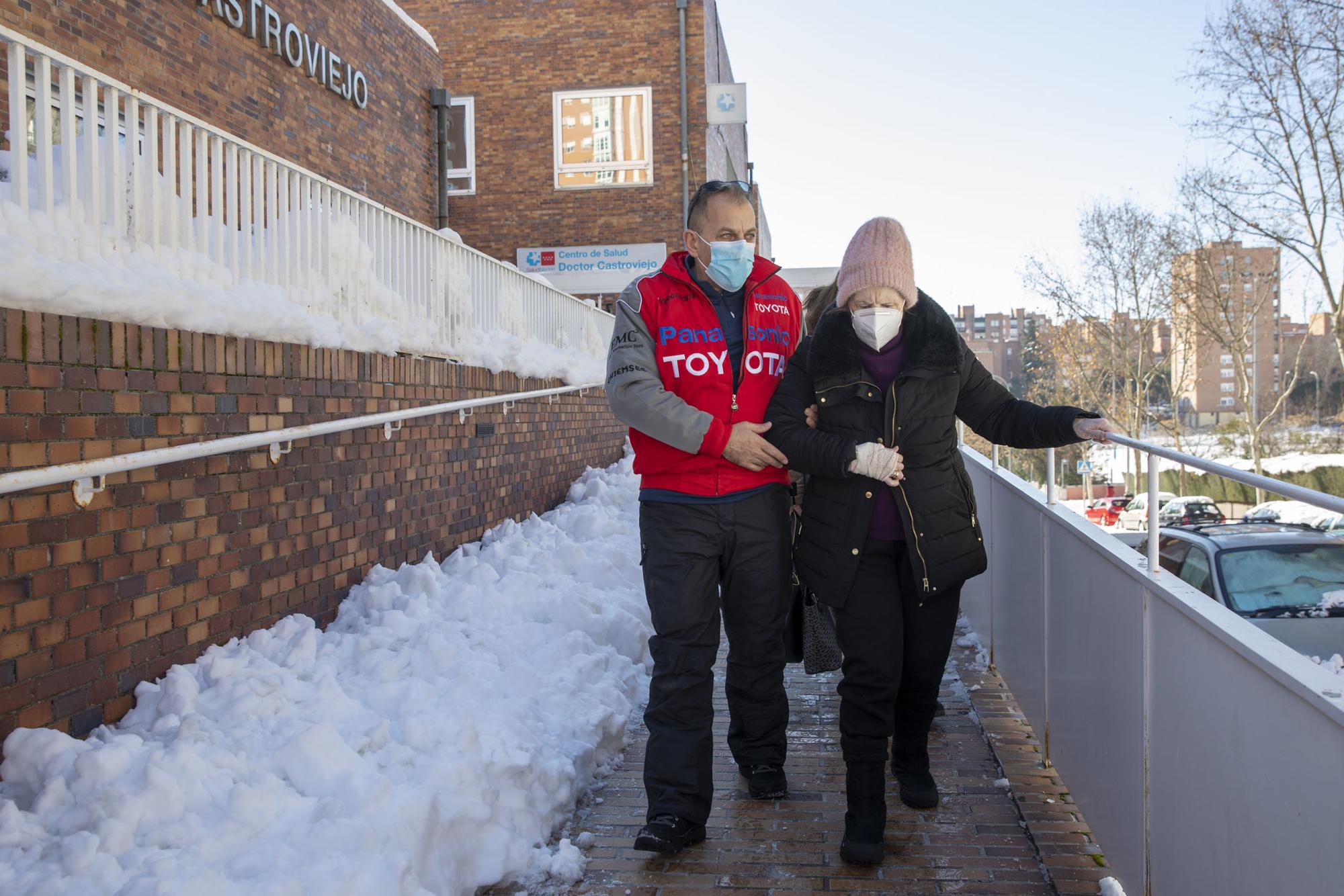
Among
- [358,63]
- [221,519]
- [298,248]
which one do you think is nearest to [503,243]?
[358,63]

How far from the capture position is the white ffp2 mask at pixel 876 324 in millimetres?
3332

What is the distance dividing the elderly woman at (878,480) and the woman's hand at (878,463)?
0.04 metres

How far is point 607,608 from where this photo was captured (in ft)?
18.5

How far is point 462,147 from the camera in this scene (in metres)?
20.8

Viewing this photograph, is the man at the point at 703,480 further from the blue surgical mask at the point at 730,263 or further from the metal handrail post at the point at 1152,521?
the metal handrail post at the point at 1152,521

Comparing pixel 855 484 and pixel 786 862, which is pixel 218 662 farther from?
pixel 855 484

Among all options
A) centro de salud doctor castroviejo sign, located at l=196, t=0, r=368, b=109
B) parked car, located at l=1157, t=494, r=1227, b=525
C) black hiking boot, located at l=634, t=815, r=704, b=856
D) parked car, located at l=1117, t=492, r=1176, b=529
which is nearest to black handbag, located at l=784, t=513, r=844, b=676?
black hiking boot, located at l=634, t=815, r=704, b=856

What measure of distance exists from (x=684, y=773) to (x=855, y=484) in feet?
3.54

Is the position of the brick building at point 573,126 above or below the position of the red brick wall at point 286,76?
above

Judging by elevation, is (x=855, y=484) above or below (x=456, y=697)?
above

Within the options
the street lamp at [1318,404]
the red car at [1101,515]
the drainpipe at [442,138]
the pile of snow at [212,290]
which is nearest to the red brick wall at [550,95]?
the drainpipe at [442,138]

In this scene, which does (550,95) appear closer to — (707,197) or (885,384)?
(707,197)

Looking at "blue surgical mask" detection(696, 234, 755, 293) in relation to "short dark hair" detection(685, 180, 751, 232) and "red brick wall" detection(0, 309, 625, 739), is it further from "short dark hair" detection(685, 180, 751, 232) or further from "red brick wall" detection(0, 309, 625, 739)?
"red brick wall" detection(0, 309, 625, 739)

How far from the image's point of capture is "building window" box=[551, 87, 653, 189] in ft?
65.5
